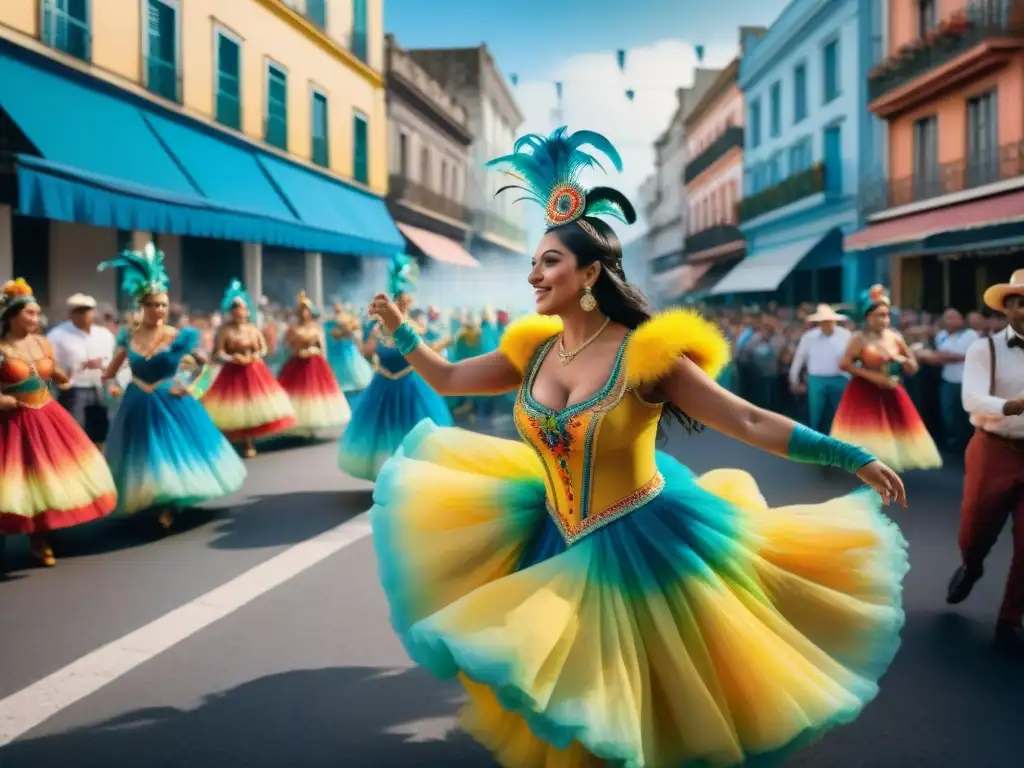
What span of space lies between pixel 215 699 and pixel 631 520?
216cm

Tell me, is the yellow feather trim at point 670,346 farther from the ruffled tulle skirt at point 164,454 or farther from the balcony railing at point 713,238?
the balcony railing at point 713,238

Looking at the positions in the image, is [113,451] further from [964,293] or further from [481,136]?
[481,136]

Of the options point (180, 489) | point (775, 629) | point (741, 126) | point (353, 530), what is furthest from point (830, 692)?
point (741, 126)

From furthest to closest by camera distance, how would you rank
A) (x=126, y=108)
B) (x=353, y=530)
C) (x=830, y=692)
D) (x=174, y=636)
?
(x=126, y=108)
(x=353, y=530)
(x=174, y=636)
(x=830, y=692)

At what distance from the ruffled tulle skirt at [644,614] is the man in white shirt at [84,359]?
311 inches

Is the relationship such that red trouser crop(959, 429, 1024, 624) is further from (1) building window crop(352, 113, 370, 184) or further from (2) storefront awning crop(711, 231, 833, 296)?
(2) storefront awning crop(711, 231, 833, 296)

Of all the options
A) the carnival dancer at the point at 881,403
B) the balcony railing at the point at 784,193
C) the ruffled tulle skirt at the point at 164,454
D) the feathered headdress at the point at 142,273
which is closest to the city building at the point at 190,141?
the feathered headdress at the point at 142,273

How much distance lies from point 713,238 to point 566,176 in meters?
42.3

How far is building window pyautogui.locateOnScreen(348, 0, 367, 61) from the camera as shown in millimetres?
27153

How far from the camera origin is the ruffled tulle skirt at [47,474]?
22.2ft

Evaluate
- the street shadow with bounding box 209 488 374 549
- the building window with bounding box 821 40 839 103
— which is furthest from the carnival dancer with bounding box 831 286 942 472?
the building window with bounding box 821 40 839 103

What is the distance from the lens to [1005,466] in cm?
544

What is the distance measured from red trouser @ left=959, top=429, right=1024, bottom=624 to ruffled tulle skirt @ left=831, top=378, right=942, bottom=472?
3.84m

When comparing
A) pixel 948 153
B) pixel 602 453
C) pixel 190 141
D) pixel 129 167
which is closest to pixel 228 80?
pixel 190 141
